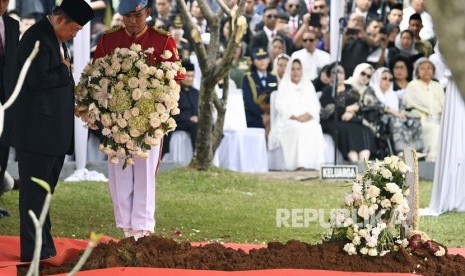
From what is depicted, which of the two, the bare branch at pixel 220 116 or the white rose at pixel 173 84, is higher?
the white rose at pixel 173 84

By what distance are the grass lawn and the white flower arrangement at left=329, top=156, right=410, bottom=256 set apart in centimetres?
194

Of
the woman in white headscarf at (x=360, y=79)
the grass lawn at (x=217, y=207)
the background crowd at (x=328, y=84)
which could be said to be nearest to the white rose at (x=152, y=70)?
the grass lawn at (x=217, y=207)

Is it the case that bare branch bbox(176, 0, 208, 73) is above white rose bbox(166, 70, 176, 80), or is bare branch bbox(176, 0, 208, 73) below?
above

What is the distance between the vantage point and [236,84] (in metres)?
15.2

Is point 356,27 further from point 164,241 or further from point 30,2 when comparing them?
point 164,241

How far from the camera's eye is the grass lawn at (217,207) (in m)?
9.76

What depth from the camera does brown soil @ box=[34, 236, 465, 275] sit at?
6180mm

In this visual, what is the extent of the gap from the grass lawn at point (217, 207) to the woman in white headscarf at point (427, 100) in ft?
3.32

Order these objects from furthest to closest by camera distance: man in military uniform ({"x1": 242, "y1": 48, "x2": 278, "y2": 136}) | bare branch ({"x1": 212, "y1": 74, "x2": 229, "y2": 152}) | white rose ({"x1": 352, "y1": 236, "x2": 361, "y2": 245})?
man in military uniform ({"x1": 242, "y1": 48, "x2": 278, "y2": 136}) < bare branch ({"x1": 212, "y1": 74, "x2": 229, "y2": 152}) < white rose ({"x1": 352, "y1": 236, "x2": 361, "y2": 245})

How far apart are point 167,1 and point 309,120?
267 cm

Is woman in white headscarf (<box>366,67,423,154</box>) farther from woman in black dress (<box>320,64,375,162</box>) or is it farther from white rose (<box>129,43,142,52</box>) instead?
white rose (<box>129,43,142,52</box>)

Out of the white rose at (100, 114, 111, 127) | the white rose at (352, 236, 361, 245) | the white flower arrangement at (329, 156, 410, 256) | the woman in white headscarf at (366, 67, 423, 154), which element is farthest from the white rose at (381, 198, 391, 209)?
the woman in white headscarf at (366, 67, 423, 154)

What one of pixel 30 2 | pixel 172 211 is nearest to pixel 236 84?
pixel 30 2

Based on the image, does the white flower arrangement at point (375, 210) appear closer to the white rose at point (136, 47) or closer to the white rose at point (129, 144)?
the white rose at point (129, 144)
